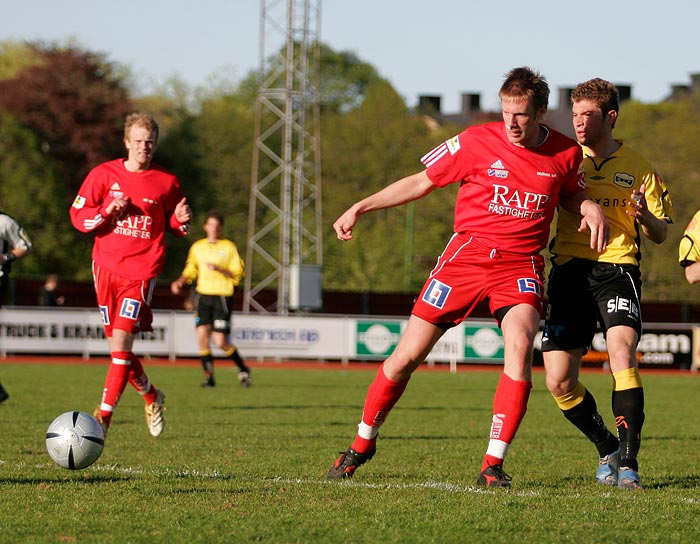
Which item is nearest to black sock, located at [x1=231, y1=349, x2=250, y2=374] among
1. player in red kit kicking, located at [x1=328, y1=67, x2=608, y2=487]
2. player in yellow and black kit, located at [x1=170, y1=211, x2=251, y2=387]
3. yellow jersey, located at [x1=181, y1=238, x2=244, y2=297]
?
player in yellow and black kit, located at [x1=170, y1=211, x2=251, y2=387]

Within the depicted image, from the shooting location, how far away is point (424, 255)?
47344 mm

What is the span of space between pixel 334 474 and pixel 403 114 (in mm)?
51207

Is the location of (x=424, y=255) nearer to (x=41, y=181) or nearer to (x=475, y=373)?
(x=41, y=181)

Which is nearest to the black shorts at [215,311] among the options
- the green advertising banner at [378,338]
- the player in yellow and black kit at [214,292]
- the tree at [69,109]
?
the player in yellow and black kit at [214,292]

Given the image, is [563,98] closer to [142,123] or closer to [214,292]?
[214,292]

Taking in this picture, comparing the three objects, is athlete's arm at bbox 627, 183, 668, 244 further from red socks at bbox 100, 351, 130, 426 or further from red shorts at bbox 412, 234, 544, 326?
red socks at bbox 100, 351, 130, 426

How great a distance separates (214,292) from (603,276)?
1078 centimetres

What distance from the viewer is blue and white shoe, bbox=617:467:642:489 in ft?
21.9

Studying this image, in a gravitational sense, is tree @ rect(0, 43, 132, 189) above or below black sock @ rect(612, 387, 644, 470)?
above

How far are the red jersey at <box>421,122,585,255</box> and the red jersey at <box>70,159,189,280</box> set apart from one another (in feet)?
9.55

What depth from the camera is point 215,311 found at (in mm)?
17281

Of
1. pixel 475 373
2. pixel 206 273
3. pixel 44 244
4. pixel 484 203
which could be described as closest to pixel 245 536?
pixel 484 203

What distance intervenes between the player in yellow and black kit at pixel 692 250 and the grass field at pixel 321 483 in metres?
1.23

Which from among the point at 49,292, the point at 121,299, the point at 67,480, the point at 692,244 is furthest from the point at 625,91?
the point at 67,480
